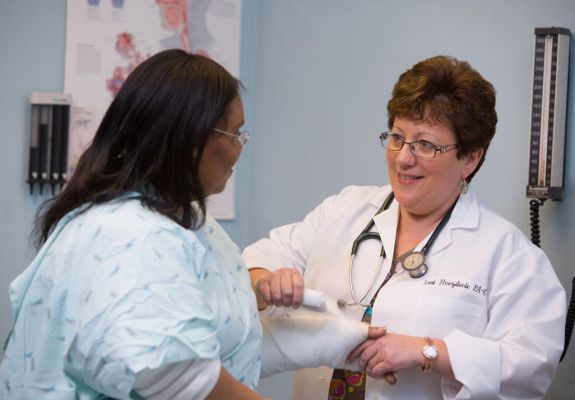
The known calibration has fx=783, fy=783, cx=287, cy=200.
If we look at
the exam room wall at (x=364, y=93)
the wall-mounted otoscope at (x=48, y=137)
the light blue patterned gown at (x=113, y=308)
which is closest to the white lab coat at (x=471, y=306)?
the exam room wall at (x=364, y=93)

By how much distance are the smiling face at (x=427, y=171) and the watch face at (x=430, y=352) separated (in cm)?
36

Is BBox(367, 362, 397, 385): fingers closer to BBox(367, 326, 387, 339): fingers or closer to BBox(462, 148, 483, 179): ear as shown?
BBox(367, 326, 387, 339): fingers

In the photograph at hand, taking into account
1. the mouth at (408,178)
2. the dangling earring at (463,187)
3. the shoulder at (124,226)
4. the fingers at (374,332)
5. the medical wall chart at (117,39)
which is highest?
the medical wall chart at (117,39)

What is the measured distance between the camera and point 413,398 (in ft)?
5.61

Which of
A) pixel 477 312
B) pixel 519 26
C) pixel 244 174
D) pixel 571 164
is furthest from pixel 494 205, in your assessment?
pixel 244 174

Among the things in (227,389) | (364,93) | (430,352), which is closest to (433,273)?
(430,352)

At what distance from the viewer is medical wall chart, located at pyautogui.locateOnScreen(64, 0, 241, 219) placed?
2.73 m

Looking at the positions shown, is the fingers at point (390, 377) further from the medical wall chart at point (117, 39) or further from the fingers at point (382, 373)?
the medical wall chart at point (117, 39)

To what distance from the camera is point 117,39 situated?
2783mm

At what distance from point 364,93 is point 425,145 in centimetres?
91

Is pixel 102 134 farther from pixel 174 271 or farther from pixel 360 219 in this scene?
pixel 360 219

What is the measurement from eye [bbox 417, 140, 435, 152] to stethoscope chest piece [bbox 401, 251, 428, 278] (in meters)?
0.23

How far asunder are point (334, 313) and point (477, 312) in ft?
1.03

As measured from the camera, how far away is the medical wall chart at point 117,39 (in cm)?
273
